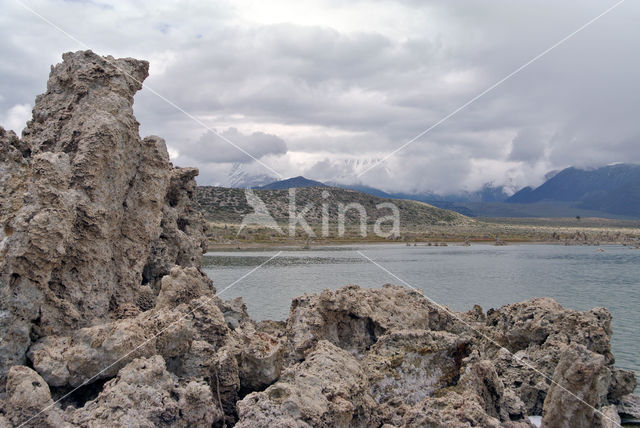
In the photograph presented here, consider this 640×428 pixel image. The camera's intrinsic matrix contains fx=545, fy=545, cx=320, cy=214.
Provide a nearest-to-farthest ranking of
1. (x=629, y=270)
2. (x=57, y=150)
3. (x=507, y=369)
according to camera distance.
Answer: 1. (x=57, y=150)
2. (x=507, y=369)
3. (x=629, y=270)

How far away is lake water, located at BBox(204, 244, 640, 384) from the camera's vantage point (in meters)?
27.0

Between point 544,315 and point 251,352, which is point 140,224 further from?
point 544,315

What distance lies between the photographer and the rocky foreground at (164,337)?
692 cm

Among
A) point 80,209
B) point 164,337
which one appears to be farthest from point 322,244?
point 164,337

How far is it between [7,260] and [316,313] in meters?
5.85

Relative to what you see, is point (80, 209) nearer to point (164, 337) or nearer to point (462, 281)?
point (164, 337)

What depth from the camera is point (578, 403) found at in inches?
353

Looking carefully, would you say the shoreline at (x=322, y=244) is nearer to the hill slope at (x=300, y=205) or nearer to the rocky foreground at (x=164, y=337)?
the hill slope at (x=300, y=205)

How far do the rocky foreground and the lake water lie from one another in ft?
24.7

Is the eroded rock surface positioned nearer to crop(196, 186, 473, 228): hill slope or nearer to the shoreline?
the shoreline

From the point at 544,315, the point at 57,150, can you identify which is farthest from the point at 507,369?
the point at 57,150

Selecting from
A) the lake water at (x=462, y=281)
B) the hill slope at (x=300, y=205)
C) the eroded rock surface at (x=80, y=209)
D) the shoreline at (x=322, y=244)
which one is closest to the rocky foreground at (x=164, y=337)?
the eroded rock surface at (x=80, y=209)

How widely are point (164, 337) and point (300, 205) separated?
105 metres

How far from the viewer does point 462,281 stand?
4103cm
